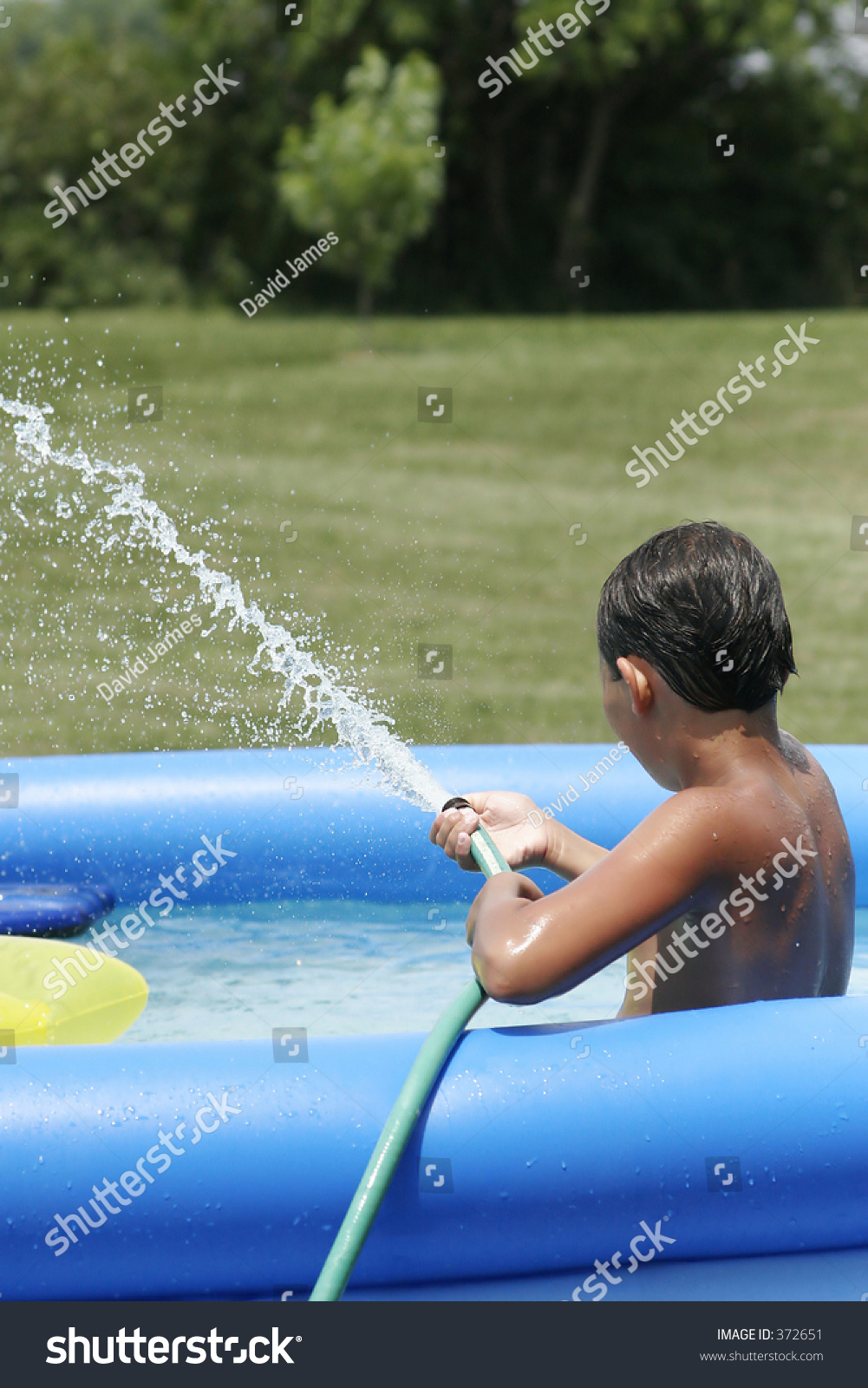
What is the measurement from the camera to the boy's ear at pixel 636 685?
1.82 m

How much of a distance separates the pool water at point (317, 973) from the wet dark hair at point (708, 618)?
4.22 feet

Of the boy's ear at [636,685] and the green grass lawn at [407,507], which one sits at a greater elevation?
the green grass lawn at [407,507]

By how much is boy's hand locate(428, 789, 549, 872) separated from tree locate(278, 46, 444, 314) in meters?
12.5

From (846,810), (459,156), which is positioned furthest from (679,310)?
(846,810)

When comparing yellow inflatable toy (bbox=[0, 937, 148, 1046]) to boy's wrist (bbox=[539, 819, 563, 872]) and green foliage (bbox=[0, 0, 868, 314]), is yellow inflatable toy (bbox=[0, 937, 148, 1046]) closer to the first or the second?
boy's wrist (bbox=[539, 819, 563, 872])

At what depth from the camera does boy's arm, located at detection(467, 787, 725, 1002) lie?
5.56 ft

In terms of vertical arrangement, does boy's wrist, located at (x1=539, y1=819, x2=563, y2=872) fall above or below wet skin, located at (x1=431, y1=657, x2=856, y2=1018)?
above

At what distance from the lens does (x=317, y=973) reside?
3104mm

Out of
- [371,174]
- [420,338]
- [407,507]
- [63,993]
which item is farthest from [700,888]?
[420,338]

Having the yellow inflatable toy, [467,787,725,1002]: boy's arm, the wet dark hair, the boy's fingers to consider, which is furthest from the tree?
[467,787,725,1002]: boy's arm

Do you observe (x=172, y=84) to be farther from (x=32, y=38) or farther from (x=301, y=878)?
(x=301, y=878)

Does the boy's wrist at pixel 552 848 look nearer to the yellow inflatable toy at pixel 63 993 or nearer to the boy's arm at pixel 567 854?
the boy's arm at pixel 567 854

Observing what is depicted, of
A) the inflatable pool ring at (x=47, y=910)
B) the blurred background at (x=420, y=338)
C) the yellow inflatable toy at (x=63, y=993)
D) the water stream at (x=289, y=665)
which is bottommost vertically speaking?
the yellow inflatable toy at (x=63, y=993)

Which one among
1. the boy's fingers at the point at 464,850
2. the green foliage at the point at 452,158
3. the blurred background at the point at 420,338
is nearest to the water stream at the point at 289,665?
the blurred background at the point at 420,338
